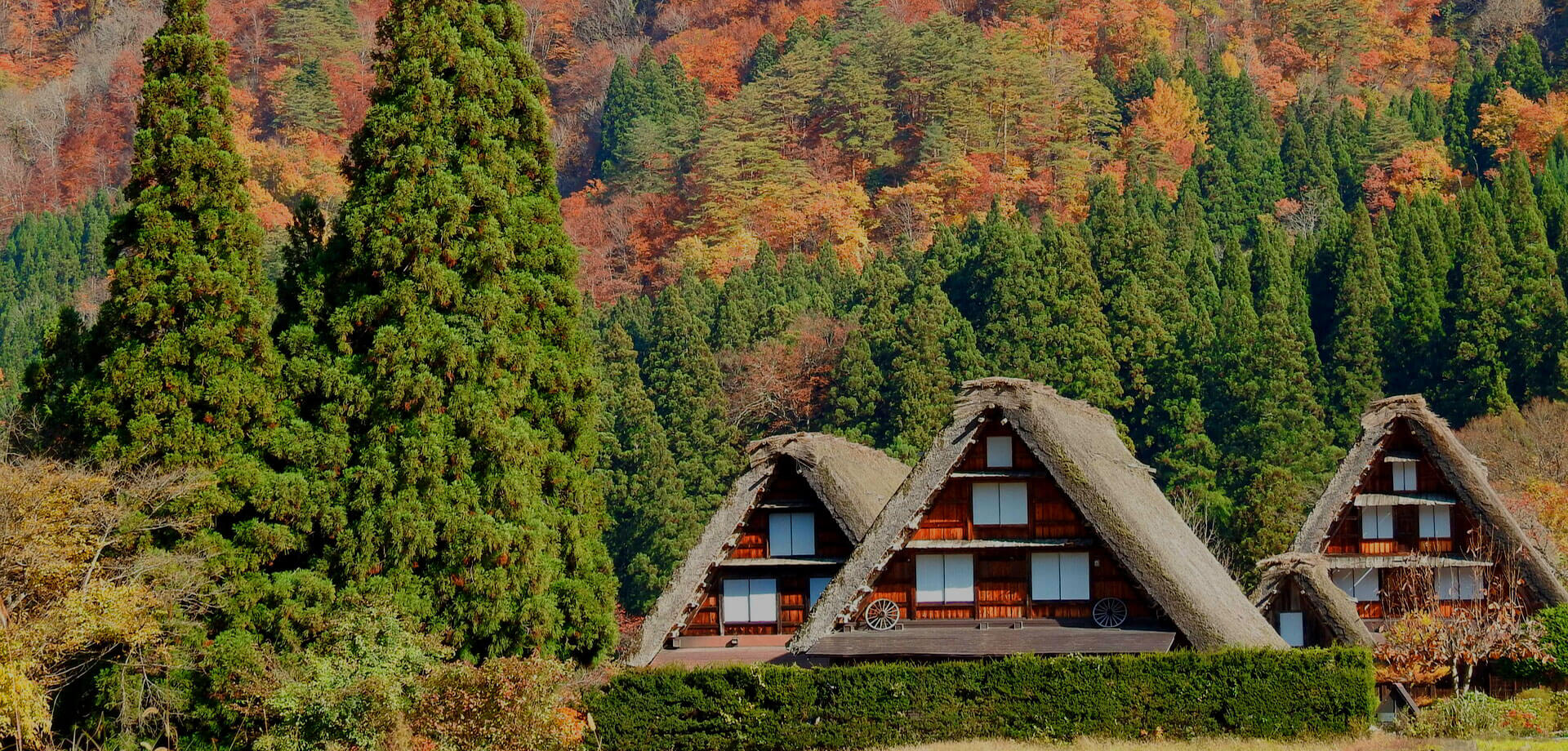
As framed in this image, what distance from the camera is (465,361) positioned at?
3067 cm

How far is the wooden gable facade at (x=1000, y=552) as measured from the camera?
29.7 meters

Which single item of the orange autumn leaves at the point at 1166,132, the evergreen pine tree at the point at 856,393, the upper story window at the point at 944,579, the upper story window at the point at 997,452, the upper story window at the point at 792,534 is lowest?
the upper story window at the point at 944,579

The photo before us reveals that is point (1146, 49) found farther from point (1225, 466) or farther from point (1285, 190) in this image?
point (1225, 466)

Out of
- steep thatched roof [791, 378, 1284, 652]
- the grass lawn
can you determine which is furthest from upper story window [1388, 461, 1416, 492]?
the grass lawn

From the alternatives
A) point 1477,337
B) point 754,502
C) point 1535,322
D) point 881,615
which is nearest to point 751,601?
point 754,502

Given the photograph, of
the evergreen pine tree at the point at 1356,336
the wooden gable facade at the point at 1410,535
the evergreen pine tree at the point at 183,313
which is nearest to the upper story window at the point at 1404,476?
the wooden gable facade at the point at 1410,535

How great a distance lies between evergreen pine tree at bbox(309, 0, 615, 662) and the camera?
98.1 ft

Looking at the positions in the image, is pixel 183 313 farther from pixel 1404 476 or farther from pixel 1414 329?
pixel 1414 329

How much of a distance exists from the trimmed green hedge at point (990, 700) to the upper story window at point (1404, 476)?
578 inches

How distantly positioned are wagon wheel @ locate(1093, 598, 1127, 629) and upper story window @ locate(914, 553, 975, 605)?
197 cm

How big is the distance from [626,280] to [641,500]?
152 feet

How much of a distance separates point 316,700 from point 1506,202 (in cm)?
5442

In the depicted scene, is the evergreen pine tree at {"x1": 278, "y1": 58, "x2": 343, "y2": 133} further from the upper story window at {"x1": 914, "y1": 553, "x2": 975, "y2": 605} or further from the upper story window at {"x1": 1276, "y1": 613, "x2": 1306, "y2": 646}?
the upper story window at {"x1": 914, "y1": 553, "x2": 975, "y2": 605}

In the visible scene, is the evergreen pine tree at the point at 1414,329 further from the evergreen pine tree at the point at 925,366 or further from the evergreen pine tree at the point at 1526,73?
the evergreen pine tree at the point at 1526,73
